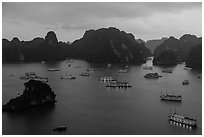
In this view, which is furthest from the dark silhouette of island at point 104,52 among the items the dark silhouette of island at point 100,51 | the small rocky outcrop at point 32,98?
the small rocky outcrop at point 32,98

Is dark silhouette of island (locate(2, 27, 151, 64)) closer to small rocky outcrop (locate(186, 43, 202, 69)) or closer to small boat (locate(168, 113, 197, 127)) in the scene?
small rocky outcrop (locate(186, 43, 202, 69))

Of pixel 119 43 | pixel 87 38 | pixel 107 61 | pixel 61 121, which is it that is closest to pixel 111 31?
pixel 119 43

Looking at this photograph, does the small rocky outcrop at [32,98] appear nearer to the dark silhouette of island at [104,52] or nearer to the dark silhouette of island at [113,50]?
the dark silhouette of island at [104,52]

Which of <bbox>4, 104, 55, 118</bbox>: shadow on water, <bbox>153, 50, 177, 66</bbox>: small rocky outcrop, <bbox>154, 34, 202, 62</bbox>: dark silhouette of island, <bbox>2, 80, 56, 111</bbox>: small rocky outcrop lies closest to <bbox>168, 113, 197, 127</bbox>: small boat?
<bbox>4, 104, 55, 118</bbox>: shadow on water

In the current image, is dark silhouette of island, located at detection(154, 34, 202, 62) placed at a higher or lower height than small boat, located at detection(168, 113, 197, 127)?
higher

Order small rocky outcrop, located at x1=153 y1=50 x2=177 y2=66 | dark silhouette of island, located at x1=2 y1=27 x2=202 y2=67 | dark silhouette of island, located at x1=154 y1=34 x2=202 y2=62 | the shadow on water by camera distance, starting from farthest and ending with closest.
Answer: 1. dark silhouette of island, located at x1=154 y1=34 x2=202 y2=62
2. dark silhouette of island, located at x1=2 y1=27 x2=202 y2=67
3. small rocky outcrop, located at x1=153 y1=50 x2=177 y2=66
4. the shadow on water

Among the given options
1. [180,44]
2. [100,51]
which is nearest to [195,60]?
[100,51]

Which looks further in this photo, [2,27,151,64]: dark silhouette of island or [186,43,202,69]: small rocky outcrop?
[2,27,151,64]: dark silhouette of island

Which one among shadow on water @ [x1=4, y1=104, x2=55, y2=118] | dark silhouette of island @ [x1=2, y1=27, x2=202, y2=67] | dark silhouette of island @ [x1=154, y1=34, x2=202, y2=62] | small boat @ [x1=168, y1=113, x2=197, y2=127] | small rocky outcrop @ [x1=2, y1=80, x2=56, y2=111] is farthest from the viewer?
dark silhouette of island @ [x1=154, y1=34, x2=202, y2=62]
